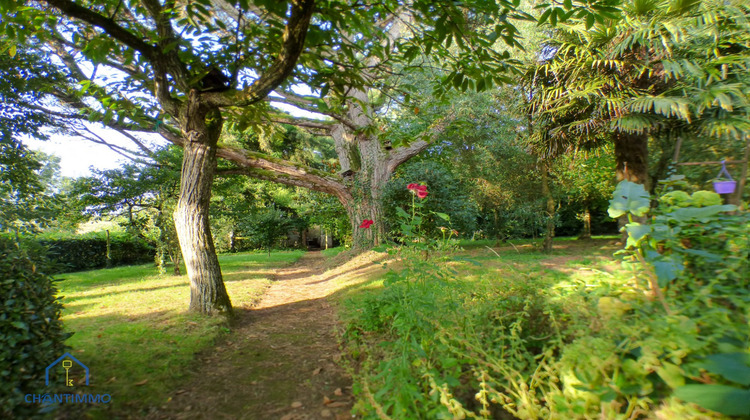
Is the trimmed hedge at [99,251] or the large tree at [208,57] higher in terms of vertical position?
the large tree at [208,57]

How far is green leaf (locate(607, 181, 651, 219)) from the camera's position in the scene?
194 centimetres

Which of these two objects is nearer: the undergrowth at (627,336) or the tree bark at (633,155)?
the undergrowth at (627,336)

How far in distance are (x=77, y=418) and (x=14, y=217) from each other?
5969 millimetres

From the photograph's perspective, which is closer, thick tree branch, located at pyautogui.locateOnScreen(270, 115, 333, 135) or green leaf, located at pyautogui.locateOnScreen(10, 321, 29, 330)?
green leaf, located at pyautogui.locateOnScreen(10, 321, 29, 330)

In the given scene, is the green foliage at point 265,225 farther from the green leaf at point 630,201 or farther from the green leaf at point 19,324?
the green leaf at point 630,201

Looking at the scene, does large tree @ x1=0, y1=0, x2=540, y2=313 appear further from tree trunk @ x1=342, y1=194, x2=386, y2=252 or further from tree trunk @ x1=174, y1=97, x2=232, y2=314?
tree trunk @ x1=342, y1=194, x2=386, y2=252

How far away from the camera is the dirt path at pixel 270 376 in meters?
A: 2.50

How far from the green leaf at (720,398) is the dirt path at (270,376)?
2.05 meters

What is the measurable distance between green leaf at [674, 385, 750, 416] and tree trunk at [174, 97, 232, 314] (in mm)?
4758

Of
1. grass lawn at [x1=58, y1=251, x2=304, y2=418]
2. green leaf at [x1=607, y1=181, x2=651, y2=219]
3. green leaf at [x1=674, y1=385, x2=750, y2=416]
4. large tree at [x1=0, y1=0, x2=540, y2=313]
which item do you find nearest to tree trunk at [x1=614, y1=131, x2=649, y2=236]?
large tree at [x1=0, y1=0, x2=540, y2=313]

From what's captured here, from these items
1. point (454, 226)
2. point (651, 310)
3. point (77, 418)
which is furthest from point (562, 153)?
point (77, 418)

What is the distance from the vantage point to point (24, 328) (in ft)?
6.35

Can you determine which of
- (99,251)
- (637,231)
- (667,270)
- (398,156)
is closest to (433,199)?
(398,156)

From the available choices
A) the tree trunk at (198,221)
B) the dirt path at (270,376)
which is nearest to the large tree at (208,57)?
the tree trunk at (198,221)
